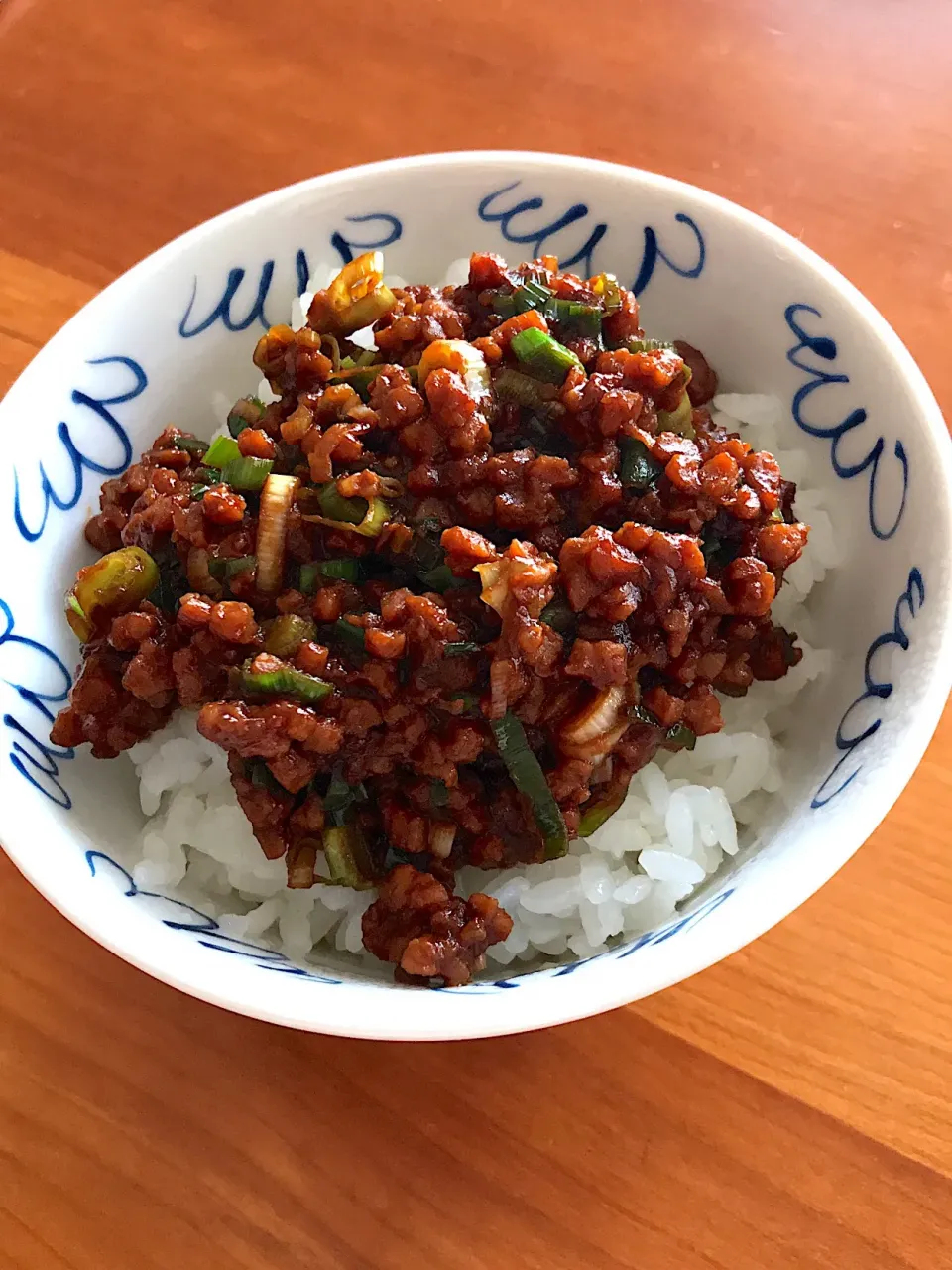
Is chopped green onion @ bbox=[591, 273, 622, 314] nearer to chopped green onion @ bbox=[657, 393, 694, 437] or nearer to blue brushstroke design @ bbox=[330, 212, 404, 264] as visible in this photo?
chopped green onion @ bbox=[657, 393, 694, 437]

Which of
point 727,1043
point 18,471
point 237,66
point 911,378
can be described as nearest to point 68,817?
point 18,471

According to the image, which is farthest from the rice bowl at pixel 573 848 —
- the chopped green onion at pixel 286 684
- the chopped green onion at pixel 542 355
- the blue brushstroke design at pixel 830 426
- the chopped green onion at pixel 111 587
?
the chopped green onion at pixel 542 355

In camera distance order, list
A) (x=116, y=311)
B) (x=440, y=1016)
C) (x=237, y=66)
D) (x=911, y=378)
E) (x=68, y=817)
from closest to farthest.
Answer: (x=440, y=1016), (x=68, y=817), (x=911, y=378), (x=116, y=311), (x=237, y=66)

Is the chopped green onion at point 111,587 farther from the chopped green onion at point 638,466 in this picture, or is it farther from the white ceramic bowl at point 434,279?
the chopped green onion at point 638,466

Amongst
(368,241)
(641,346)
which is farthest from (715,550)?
(368,241)

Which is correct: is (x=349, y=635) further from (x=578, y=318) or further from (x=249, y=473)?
(x=578, y=318)

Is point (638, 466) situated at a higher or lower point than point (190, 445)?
higher

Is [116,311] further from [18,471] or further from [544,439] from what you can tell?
[544,439]
